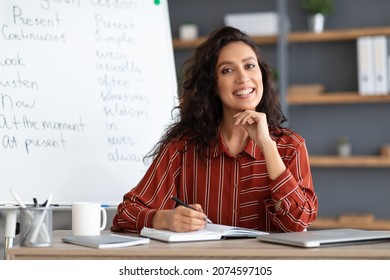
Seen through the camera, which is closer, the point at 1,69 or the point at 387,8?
the point at 1,69

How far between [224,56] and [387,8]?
6.71 feet

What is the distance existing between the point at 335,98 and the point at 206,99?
67.7 inches

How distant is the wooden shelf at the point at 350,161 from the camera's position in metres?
3.72

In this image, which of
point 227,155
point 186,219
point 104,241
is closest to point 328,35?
point 227,155

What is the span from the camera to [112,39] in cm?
262

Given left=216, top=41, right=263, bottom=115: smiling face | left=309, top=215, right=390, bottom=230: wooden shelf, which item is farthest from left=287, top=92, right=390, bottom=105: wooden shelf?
left=216, top=41, right=263, bottom=115: smiling face

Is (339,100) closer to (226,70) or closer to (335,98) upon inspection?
(335,98)

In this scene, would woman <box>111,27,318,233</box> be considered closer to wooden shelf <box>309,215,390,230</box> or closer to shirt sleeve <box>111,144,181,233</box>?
shirt sleeve <box>111,144,181,233</box>

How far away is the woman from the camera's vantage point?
1.97 meters

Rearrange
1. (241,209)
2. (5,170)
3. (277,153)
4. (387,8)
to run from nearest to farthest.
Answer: (277,153)
(241,209)
(5,170)
(387,8)

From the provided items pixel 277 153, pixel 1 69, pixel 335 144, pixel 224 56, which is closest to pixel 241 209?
pixel 277 153

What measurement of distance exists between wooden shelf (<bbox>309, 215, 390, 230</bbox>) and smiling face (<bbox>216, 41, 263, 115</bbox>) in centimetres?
179

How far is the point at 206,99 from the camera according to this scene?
2252mm

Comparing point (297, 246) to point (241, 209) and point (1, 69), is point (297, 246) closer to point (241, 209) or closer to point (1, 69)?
point (241, 209)
